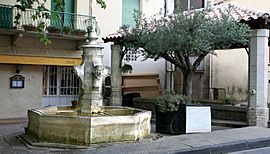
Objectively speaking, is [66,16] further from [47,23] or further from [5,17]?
[5,17]

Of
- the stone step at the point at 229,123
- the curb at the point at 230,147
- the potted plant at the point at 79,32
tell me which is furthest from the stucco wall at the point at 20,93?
the curb at the point at 230,147

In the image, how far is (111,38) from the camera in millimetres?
14727

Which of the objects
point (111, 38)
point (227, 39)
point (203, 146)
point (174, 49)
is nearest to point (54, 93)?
point (111, 38)

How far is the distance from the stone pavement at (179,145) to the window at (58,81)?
6.74 m

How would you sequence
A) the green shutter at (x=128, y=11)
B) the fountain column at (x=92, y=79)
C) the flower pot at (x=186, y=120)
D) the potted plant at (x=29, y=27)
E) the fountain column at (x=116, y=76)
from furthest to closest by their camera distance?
the green shutter at (x=128, y=11)
the fountain column at (x=116, y=76)
the potted plant at (x=29, y=27)
the flower pot at (x=186, y=120)
the fountain column at (x=92, y=79)

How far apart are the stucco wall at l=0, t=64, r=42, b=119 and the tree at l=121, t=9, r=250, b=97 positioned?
18.9 feet

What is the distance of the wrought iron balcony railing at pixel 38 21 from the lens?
12.9 m

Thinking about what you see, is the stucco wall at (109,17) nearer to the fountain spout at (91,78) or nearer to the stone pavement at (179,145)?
the fountain spout at (91,78)

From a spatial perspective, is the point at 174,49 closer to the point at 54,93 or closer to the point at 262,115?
the point at 262,115

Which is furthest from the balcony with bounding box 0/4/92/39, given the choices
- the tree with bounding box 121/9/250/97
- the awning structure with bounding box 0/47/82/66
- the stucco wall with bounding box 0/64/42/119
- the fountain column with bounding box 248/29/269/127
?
the fountain column with bounding box 248/29/269/127

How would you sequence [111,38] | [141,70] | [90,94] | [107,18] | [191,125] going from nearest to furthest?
[90,94] → [191,125] → [111,38] → [107,18] → [141,70]

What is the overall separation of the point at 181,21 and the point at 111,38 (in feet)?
17.1

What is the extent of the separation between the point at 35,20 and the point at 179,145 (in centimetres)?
748

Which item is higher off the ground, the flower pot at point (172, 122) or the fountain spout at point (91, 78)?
the fountain spout at point (91, 78)
